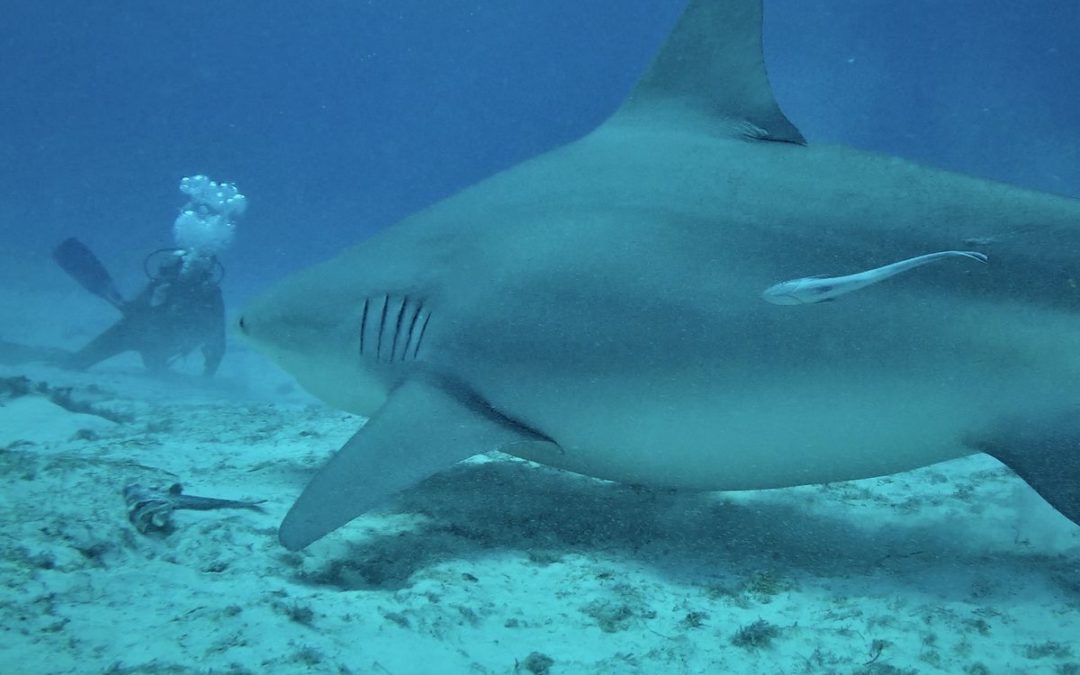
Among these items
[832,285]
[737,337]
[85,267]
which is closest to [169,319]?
[85,267]

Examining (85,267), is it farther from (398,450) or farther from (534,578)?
(534,578)

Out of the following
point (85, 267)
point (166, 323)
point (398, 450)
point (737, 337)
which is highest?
point (85, 267)

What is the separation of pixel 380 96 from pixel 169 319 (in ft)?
480

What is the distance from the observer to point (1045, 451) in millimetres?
2883

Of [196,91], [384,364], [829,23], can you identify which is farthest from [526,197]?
[196,91]

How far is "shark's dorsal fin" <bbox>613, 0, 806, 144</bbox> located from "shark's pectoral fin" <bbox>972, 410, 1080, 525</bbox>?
1.62m

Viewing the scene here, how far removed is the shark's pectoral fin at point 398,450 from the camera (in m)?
2.54

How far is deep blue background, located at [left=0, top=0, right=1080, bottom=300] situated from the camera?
124 ft

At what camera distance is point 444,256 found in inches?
142

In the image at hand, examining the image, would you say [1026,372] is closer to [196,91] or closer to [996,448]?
[996,448]

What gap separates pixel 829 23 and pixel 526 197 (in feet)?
155

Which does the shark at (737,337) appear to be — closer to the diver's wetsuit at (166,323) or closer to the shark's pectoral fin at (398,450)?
the shark's pectoral fin at (398,450)

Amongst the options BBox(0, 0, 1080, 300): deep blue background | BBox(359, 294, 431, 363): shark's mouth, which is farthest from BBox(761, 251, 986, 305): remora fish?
BBox(0, 0, 1080, 300): deep blue background

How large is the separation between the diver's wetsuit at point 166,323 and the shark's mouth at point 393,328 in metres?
12.9
